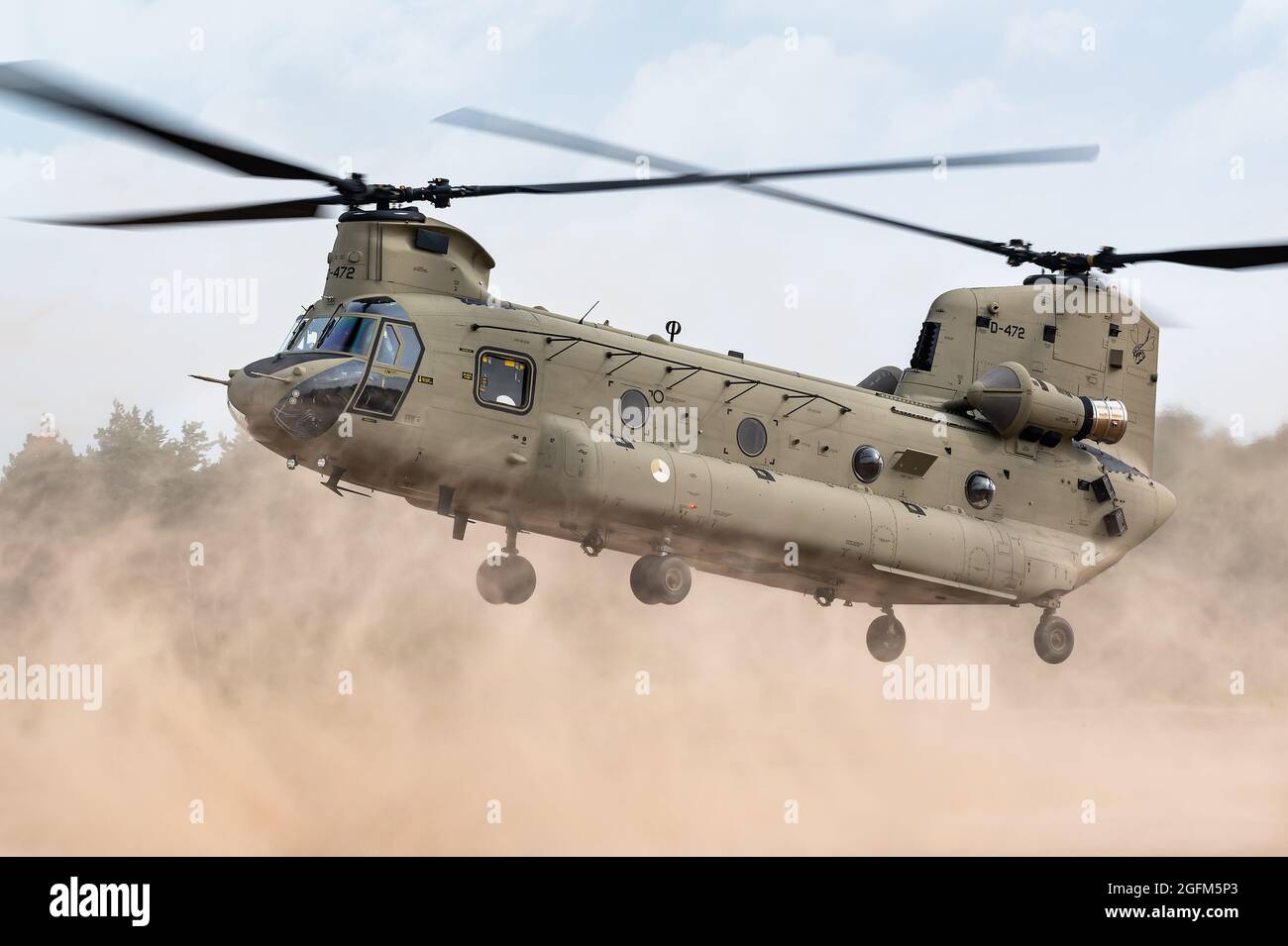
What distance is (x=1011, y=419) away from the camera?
21375 mm

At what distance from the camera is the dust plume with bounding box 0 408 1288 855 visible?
2458 cm

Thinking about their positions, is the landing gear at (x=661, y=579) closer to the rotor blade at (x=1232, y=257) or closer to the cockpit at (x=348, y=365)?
the cockpit at (x=348, y=365)

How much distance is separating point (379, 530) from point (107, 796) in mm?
7222

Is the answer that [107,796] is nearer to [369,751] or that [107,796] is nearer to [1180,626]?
[369,751]

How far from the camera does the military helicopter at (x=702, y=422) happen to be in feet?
56.3

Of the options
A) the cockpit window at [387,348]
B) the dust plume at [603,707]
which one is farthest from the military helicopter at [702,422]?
the dust plume at [603,707]

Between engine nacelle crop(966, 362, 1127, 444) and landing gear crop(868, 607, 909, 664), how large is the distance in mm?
2891

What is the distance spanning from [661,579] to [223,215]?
6103 millimetres

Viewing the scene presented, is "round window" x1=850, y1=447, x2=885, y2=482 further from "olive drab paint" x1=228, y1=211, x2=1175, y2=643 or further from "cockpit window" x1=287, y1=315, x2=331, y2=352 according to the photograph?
"cockpit window" x1=287, y1=315, x2=331, y2=352

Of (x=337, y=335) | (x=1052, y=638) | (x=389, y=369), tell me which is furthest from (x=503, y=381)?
(x=1052, y=638)

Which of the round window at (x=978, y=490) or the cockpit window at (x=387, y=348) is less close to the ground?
the cockpit window at (x=387, y=348)

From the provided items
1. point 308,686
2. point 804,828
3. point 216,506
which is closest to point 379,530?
point 308,686

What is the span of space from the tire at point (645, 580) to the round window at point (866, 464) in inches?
132

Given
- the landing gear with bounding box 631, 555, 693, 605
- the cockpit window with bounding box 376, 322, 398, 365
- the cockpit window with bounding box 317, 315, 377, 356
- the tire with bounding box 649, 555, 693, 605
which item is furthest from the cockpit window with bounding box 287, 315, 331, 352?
the tire with bounding box 649, 555, 693, 605
